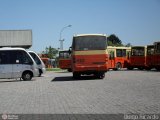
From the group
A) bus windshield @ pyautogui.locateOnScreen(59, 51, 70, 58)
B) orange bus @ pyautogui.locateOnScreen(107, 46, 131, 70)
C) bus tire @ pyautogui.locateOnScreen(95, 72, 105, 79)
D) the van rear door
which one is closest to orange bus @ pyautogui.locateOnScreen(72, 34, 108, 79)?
bus tire @ pyautogui.locateOnScreen(95, 72, 105, 79)

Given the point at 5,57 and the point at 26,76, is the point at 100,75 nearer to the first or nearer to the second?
the point at 26,76

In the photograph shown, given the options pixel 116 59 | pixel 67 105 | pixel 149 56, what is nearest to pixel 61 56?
pixel 116 59

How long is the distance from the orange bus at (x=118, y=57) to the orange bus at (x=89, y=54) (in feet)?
64.3

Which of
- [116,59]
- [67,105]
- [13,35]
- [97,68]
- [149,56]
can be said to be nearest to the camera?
[67,105]

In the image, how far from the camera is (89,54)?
90.9 ft

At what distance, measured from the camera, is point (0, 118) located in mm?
10453

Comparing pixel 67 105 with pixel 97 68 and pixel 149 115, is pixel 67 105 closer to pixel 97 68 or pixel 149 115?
pixel 149 115

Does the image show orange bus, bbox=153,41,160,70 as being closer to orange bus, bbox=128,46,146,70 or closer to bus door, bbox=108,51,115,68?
orange bus, bbox=128,46,146,70

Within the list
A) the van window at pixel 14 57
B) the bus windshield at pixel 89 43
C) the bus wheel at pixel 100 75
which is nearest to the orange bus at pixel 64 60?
the van window at pixel 14 57

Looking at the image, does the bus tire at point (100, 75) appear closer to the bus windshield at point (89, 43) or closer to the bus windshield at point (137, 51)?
the bus windshield at point (89, 43)

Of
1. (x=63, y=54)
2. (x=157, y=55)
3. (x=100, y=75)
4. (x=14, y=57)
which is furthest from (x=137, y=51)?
(x=14, y=57)

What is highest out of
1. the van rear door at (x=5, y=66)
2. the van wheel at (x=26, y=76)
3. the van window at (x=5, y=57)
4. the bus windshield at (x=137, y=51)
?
the bus windshield at (x=137, y=51)

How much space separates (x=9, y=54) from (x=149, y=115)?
2005 centimetres

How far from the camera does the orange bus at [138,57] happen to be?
48.5m
